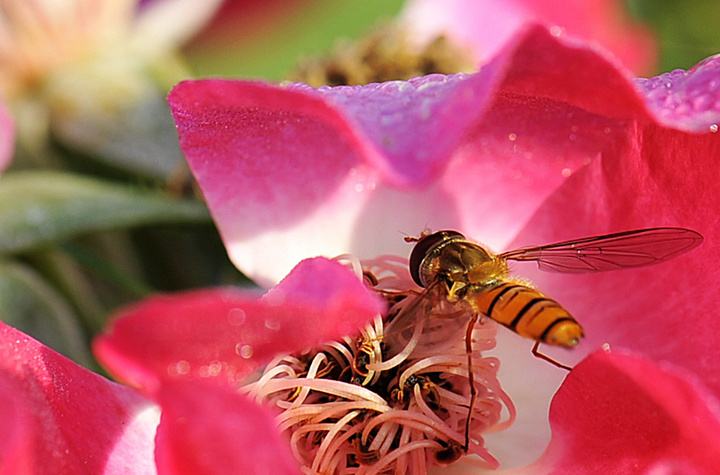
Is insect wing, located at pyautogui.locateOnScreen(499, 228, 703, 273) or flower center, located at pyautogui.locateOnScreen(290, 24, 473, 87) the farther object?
flower center, located at pyautogui.locateOnScreen(290, 24, 473, 87)

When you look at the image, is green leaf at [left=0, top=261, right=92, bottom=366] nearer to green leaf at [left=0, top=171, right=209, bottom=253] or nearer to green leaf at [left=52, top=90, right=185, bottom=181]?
green leaf at [left=0, top=171, right=209, bottom=253]

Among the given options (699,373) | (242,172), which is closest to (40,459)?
(242,172)

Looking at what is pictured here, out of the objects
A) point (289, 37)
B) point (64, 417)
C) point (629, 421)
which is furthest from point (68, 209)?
point (289, 37)

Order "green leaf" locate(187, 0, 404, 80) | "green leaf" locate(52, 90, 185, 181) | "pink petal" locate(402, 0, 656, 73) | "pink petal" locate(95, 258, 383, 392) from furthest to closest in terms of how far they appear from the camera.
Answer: "green leaf" locate(187, 0, 404, 80) → "pink petal" locate(402, 0, 656, 73) → "green leaf" locate(52, 90, 185, 181) → "pink petal" locate(95, 258, 383, 392)

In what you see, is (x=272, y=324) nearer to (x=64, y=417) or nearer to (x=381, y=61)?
(x=64, y=417)

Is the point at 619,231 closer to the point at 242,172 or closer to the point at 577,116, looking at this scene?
the point at 577,116

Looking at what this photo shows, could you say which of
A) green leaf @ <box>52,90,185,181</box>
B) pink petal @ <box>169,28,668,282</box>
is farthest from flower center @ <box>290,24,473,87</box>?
pink petal @ <box>169,28,668,282</box>
